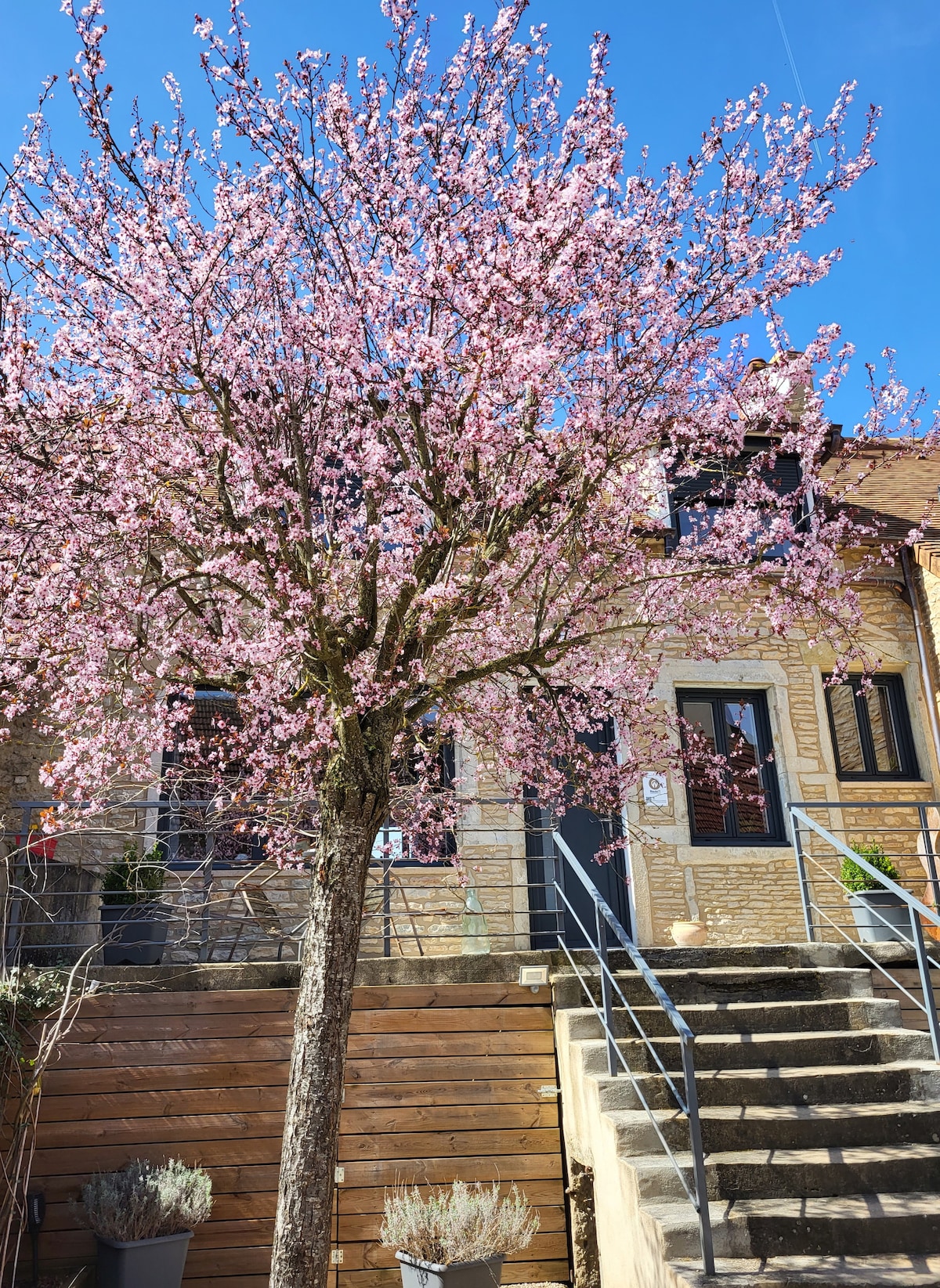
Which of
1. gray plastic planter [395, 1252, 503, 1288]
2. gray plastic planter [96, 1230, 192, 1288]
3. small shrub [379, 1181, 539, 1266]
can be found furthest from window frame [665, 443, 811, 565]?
gray plastic planter [96, 1230, 192, 1288]

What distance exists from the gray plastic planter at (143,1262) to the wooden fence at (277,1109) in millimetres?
325

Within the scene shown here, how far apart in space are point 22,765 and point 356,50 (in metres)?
6.56

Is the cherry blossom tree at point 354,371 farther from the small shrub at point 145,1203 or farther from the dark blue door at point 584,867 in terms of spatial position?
the dark blue door at point 584,867

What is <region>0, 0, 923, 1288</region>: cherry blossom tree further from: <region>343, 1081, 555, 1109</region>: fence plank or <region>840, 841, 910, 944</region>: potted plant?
<region>840, 841, 910, 944</region>: potted plant

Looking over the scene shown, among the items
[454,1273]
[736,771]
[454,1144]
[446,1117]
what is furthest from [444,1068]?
[736,771]

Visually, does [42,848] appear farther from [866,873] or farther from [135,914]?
[866,873]

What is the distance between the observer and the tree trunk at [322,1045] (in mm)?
4488

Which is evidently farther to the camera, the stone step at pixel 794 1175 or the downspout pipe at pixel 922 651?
the downspout pipe at pixel 922 651

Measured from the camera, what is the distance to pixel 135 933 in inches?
283

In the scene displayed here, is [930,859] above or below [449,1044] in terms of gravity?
above

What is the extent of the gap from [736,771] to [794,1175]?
514 cm

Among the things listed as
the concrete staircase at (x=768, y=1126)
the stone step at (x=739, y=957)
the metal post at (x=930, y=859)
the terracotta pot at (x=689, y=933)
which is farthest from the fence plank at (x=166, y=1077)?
the metal post at (x=930, y=859)

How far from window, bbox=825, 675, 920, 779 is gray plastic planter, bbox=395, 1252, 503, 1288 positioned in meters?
6.37

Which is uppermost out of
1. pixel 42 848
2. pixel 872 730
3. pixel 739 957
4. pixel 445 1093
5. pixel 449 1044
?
pixel 872 730
